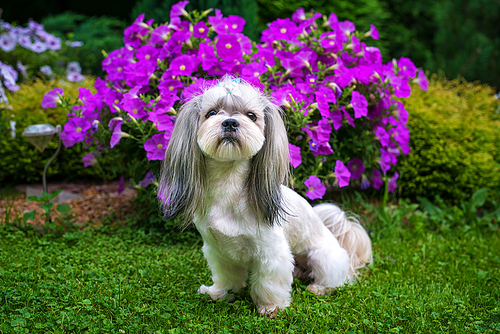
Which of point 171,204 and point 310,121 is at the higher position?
point 310,121

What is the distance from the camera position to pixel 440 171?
4.59 m

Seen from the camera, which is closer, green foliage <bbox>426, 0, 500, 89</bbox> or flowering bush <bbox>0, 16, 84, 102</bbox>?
flowering bush <bbox>0, 16, 84, 102</bbox>

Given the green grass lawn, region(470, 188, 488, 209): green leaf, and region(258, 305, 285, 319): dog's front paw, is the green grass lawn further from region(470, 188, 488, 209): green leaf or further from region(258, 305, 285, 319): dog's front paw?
region(470, 188, 488, 209): green leaf

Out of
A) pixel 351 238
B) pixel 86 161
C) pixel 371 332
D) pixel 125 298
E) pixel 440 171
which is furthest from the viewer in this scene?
pixel 440 171

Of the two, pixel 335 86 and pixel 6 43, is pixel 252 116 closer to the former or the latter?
pixel 335 86

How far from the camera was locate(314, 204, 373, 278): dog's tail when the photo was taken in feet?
10.4

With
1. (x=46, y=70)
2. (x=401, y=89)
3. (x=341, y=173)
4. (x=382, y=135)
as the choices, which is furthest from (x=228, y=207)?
(x=46, y=70)

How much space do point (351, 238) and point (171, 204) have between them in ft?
4.62

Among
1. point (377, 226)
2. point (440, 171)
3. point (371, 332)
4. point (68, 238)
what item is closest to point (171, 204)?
point (371, 332)

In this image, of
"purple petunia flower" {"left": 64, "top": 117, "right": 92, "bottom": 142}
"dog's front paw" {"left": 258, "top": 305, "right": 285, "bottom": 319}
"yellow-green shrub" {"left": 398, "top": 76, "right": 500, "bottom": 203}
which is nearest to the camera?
"dog's front paw" {"left": 258, "top": 305, "right": 285, "bottom": 319}

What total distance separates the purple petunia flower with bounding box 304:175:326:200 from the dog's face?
1.16 metres

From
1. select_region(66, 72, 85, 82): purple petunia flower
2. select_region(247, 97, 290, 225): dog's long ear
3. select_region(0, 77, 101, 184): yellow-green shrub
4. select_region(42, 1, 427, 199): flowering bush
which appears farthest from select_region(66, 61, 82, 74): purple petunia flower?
select_region(247, 97, 290, 225): dog's long ear

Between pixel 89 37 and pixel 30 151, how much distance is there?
13.5ft

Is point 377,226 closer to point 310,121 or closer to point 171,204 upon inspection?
point 310,121
